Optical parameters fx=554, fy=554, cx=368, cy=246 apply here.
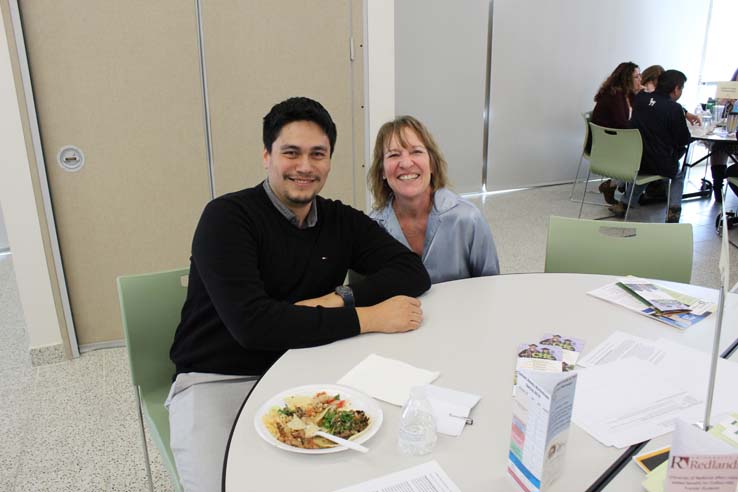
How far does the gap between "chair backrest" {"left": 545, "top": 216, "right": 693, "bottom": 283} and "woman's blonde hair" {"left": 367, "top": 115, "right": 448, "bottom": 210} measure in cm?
49

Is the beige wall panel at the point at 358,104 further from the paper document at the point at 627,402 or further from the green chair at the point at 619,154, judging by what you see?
the green chair at the point at 619,154

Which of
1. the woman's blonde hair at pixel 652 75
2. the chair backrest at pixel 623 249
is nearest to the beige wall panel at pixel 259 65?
the chair backrest at pixel 623 249

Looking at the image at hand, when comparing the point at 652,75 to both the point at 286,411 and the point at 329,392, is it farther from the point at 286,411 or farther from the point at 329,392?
the point at 286,411

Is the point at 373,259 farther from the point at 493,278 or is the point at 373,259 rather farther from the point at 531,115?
the point at 531,115

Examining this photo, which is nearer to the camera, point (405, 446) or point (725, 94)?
point (405, 446)

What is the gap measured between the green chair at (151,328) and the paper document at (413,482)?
91 cm

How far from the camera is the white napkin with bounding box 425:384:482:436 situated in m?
1.09

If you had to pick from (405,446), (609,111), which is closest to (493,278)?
(405,446)

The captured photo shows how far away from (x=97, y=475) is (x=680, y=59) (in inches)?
328

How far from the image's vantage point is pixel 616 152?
4719mm

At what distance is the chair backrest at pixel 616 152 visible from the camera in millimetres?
4527

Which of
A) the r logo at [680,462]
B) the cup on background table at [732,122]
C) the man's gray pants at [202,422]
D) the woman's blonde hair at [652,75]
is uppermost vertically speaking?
the woman's blonde hair at [652,75]

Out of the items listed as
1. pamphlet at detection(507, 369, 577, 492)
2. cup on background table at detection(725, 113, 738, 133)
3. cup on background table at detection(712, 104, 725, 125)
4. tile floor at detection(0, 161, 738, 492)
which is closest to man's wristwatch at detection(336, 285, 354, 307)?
pamphlet at detection(507, 369, 577, 492)

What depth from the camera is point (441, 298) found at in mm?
1741
